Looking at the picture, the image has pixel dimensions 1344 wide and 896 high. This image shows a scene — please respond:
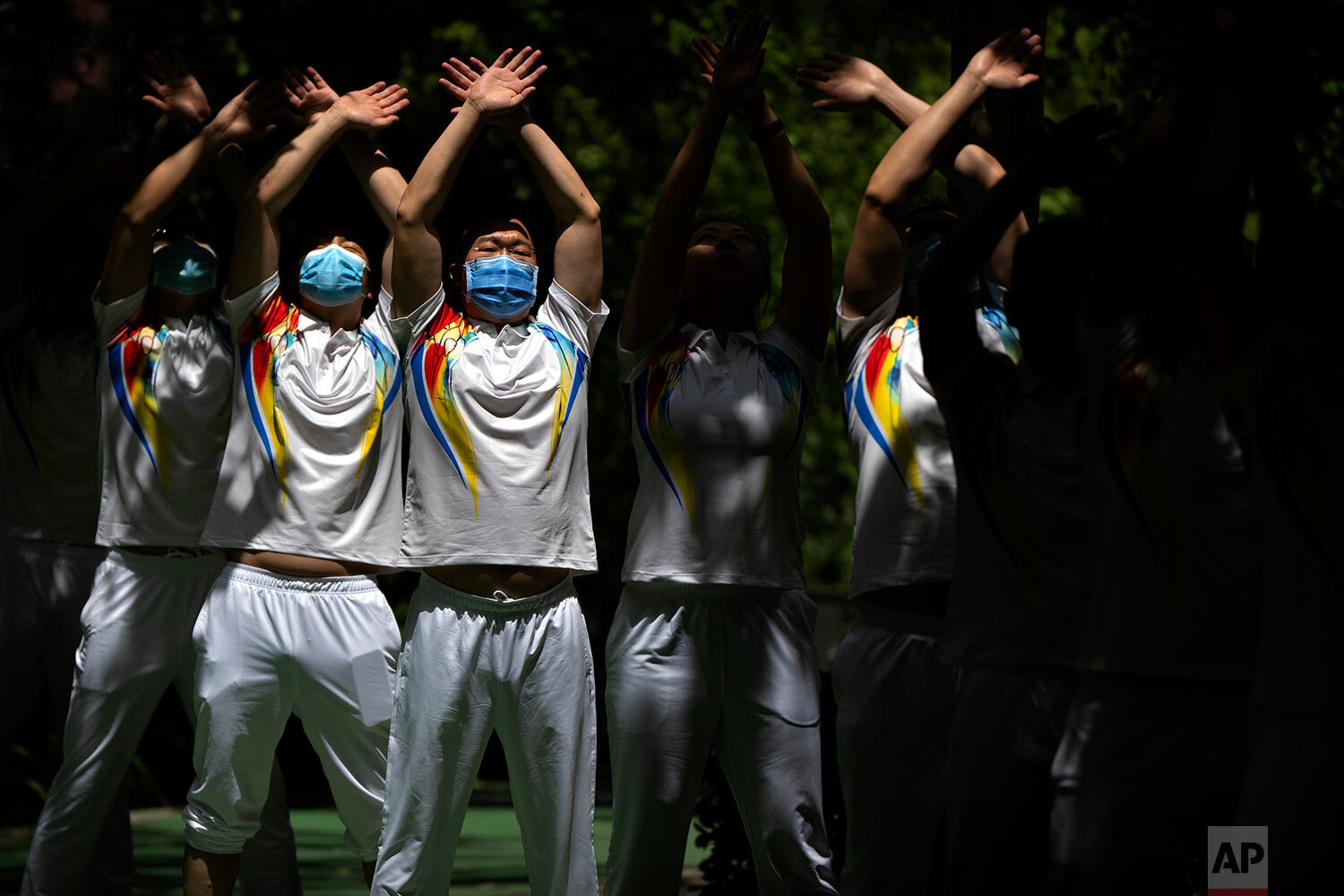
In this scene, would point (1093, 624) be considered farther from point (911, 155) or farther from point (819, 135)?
point (819, 135)

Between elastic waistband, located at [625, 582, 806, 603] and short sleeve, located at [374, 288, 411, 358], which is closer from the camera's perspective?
elastic waistband, located at [625, 582, 806, 603]

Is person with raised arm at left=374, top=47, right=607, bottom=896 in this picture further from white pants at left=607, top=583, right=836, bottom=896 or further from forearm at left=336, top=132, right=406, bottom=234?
forearm at left=336, top=132, right=406, bottom=234

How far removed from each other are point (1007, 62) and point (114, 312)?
10.7 ft

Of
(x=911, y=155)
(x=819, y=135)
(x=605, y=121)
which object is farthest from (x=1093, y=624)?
(x=819, y=135)

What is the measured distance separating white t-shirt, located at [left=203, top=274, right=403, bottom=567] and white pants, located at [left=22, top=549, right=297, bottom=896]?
370 mm

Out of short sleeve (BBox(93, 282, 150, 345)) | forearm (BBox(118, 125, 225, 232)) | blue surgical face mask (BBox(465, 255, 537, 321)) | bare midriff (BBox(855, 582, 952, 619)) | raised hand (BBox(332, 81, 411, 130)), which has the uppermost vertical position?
raised hand (BBox(332, 81, 411, 130))

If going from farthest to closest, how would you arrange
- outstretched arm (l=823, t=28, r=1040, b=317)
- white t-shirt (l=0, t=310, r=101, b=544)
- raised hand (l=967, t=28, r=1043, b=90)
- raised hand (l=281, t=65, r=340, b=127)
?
1. white t-shirt (l=0, t=310, r=101, b=544)
2. raised hand (l=281, t=65, r=340, b=127)
3. raised hand (l=967, t=28, r=1043, b=90)
4. outstretched arm (l=823, t=28, r=1040, b=317)

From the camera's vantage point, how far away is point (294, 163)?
227 inches

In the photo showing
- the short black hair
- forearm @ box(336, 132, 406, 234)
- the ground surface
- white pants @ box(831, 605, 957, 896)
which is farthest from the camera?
the ground surface

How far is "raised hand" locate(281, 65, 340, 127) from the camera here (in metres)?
5.95

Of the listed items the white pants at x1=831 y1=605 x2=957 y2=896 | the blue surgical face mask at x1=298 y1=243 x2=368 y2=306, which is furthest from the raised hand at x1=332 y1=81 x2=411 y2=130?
the white pants at x1=831 y1=605 x2=957 y2=896

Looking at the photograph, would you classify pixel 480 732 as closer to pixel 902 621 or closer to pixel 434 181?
pixel 902 621

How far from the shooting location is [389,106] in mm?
5934

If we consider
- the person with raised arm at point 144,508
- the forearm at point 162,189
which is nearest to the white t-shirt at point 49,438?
the person with raised arm at point 144,508
